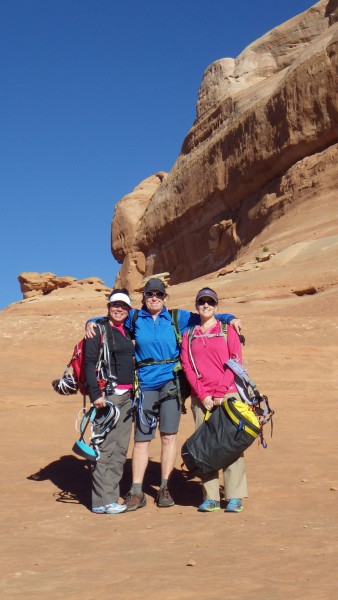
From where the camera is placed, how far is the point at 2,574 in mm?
3539

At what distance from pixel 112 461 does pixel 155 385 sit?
652mm

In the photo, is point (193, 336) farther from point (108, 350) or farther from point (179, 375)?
point (108, 350)

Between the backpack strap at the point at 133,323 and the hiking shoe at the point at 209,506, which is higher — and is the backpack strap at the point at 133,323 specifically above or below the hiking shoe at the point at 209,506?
above

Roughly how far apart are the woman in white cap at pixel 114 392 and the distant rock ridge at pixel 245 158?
24.8 meters

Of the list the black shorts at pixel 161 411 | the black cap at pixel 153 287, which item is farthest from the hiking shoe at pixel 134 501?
the black cap at pixel 153 287

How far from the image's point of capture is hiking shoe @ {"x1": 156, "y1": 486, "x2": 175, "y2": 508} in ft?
17.1

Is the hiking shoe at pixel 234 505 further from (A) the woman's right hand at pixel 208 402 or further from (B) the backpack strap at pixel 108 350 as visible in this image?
(B) the backpack strap at pixel 108 350

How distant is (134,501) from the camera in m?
5.20

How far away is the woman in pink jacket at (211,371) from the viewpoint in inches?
201

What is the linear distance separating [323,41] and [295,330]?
20.5 metres

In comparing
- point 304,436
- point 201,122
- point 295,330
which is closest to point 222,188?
point 201,122

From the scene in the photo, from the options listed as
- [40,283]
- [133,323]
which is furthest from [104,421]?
[40,283]

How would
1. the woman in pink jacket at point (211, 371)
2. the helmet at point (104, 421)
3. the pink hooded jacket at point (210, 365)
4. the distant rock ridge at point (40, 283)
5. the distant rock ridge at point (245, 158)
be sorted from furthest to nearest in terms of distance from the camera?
the distant rock ridge at point (40, 283), the distant rock ridge at point (245, 158), the helmet at point (104, 421), the pink hooded jacket at point (210, 365), the woman in pink jacket at point (211, 371)

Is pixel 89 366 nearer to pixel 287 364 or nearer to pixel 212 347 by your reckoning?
pixel 212 347
